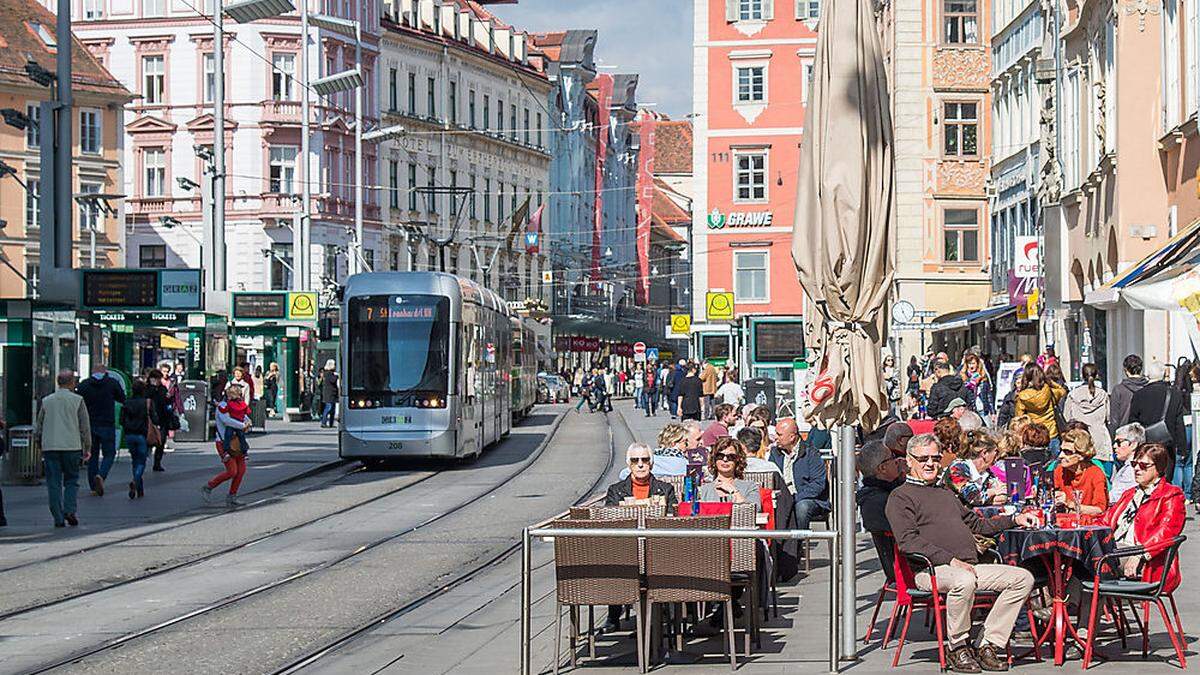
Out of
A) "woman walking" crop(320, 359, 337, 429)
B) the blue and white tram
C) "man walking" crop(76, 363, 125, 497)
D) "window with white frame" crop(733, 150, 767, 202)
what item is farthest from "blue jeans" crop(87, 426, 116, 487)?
"window with white frame" crop(733, 150, 767, 202)

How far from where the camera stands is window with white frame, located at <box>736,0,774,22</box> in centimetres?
7831

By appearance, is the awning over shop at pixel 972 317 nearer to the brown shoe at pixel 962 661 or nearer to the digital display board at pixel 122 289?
the digital display board at pixel 122 289

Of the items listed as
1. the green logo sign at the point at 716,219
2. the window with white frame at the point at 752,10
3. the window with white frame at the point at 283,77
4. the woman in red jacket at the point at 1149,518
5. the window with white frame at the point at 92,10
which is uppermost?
the window with white frame at the point at 92,10

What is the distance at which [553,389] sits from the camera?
88062 millimetres

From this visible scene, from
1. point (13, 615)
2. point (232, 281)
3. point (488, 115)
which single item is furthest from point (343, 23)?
point (488, 115)

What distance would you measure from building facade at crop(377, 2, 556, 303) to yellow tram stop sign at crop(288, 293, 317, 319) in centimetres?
3261

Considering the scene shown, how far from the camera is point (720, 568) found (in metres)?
11.3

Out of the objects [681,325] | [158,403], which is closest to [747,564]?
[158,403]

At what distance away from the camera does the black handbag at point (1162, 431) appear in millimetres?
22422

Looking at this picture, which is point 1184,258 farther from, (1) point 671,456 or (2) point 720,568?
(2) point 720,568

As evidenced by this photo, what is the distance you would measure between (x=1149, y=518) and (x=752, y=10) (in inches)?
2674

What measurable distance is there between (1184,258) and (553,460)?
20397 millimetres

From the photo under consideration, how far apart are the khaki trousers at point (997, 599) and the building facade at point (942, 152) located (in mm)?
49967

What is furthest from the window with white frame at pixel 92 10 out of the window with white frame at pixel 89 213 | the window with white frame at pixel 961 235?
the window with white frame at pixel 961 235
